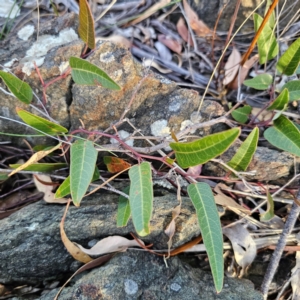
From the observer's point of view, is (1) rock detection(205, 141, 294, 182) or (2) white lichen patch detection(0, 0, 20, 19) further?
(2) white lichen patch detection(0, 0, 20, 19)

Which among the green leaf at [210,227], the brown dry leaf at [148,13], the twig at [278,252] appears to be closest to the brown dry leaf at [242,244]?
the twig at [278,252]

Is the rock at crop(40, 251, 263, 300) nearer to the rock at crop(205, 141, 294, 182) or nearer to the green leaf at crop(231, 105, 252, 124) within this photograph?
the rock at crop(205, 141, 294, 182)

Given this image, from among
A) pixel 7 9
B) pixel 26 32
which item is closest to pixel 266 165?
pixel 26 32

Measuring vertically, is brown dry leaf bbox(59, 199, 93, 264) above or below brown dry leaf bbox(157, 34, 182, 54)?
below

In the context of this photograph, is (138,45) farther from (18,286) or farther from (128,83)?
(18,286)

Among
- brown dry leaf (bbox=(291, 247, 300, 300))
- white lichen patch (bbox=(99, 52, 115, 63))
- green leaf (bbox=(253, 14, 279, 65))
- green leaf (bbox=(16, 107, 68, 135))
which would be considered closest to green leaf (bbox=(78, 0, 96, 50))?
white lichen patch (bbox=(99, 52, 115, 63))

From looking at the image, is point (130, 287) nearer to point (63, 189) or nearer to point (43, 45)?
point (63, 189)

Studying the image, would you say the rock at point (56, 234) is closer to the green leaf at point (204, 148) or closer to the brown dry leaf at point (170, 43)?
the green leaf at point (204, 148)
